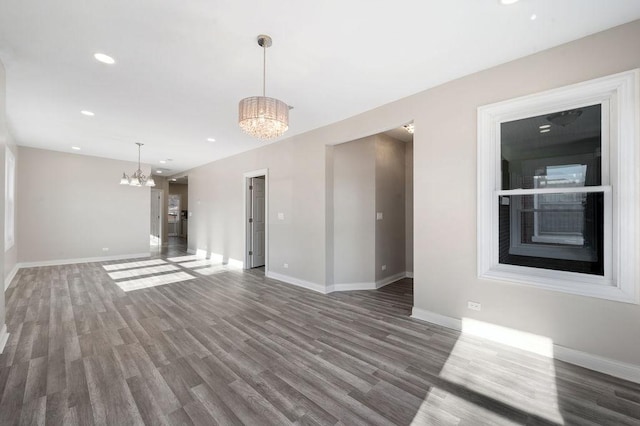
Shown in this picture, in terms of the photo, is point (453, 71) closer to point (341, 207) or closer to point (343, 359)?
point (341, 207)

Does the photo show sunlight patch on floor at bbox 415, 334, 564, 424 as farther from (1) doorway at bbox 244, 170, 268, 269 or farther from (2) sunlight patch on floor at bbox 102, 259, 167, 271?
(2) sunlight patch on floor at bbox 102, 259, 167, 271

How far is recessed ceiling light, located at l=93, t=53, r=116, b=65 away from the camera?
2.51 m

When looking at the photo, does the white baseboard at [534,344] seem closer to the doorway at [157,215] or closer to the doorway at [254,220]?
the doorway at [254,220]

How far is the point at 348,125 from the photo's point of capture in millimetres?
4113

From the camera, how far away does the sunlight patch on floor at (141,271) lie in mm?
5477

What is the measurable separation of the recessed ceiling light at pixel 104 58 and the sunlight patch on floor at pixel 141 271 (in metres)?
4.41

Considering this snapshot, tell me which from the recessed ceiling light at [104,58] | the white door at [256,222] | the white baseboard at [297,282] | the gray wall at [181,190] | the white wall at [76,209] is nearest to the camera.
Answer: the recessed ceiling light at [104,58]

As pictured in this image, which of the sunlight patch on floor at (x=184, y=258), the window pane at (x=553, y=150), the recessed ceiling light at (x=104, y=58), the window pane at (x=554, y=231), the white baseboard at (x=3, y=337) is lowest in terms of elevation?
the sunlight patch on floor at (x=184, y=258)

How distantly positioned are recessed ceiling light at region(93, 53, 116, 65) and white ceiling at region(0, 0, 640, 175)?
57 millimetres

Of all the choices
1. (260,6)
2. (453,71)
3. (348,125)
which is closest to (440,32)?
(453,71)

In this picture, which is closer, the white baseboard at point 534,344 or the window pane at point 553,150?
the white baseboard at point 534,344

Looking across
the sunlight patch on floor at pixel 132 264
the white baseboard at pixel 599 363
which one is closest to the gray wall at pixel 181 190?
the sunlight patch on floor at pixel 132 264

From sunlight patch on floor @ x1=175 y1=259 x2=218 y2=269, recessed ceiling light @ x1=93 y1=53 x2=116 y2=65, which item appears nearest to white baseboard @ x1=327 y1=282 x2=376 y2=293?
sunlight patch on floor @ x1=175 y1=259 x2=218 y2=269

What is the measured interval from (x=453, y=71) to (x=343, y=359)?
3.22 m
